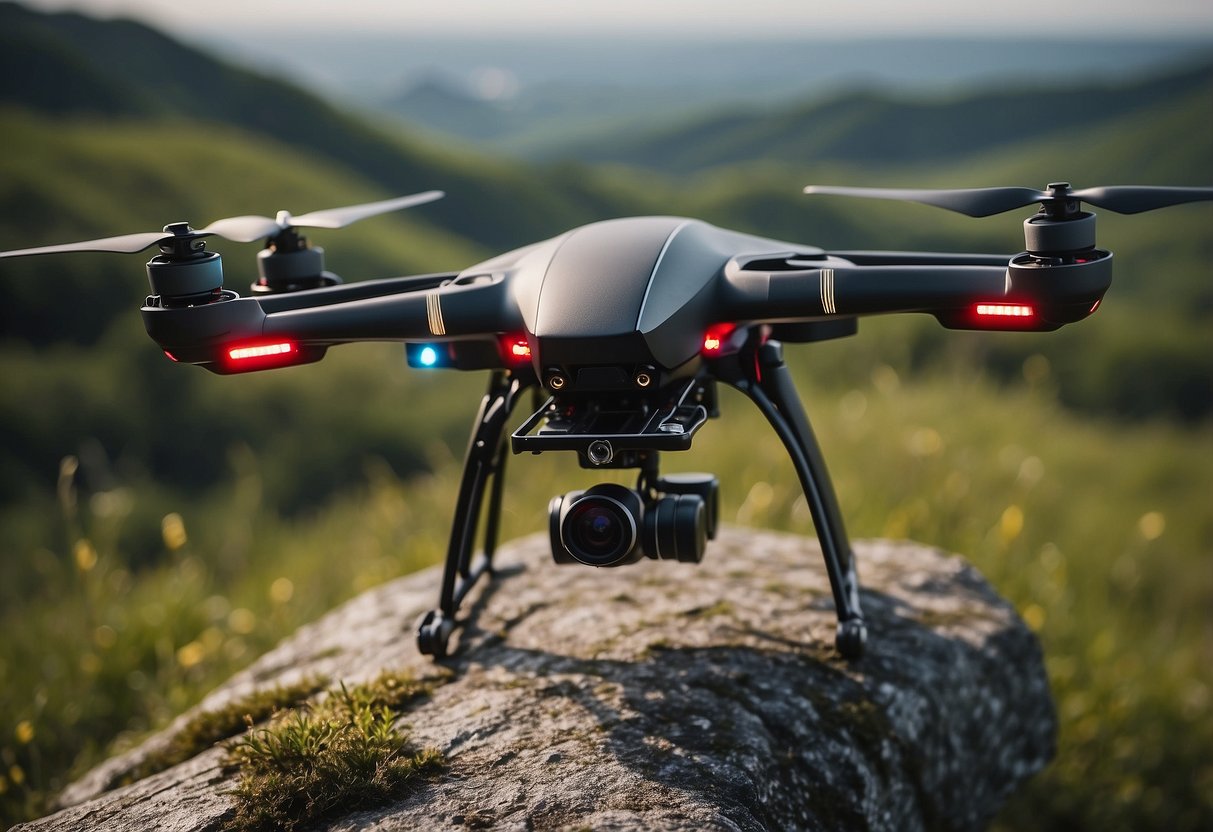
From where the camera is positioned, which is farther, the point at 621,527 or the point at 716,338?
the point at 716,338

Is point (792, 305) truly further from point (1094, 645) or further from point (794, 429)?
point (1094, 645)

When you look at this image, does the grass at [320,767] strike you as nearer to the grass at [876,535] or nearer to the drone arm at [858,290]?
the grass at [876,535]

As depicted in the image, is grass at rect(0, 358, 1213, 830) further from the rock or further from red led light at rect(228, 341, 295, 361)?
red led light at rect(228, 341, 295, 361)

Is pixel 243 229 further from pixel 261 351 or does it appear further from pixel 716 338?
pixel 716 338

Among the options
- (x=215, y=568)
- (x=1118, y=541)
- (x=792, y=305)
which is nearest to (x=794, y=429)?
(x=792, y=305)

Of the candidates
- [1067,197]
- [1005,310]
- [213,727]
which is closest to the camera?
[1067,197]

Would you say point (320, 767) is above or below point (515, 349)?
below

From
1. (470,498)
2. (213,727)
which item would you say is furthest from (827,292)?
(213,727)
